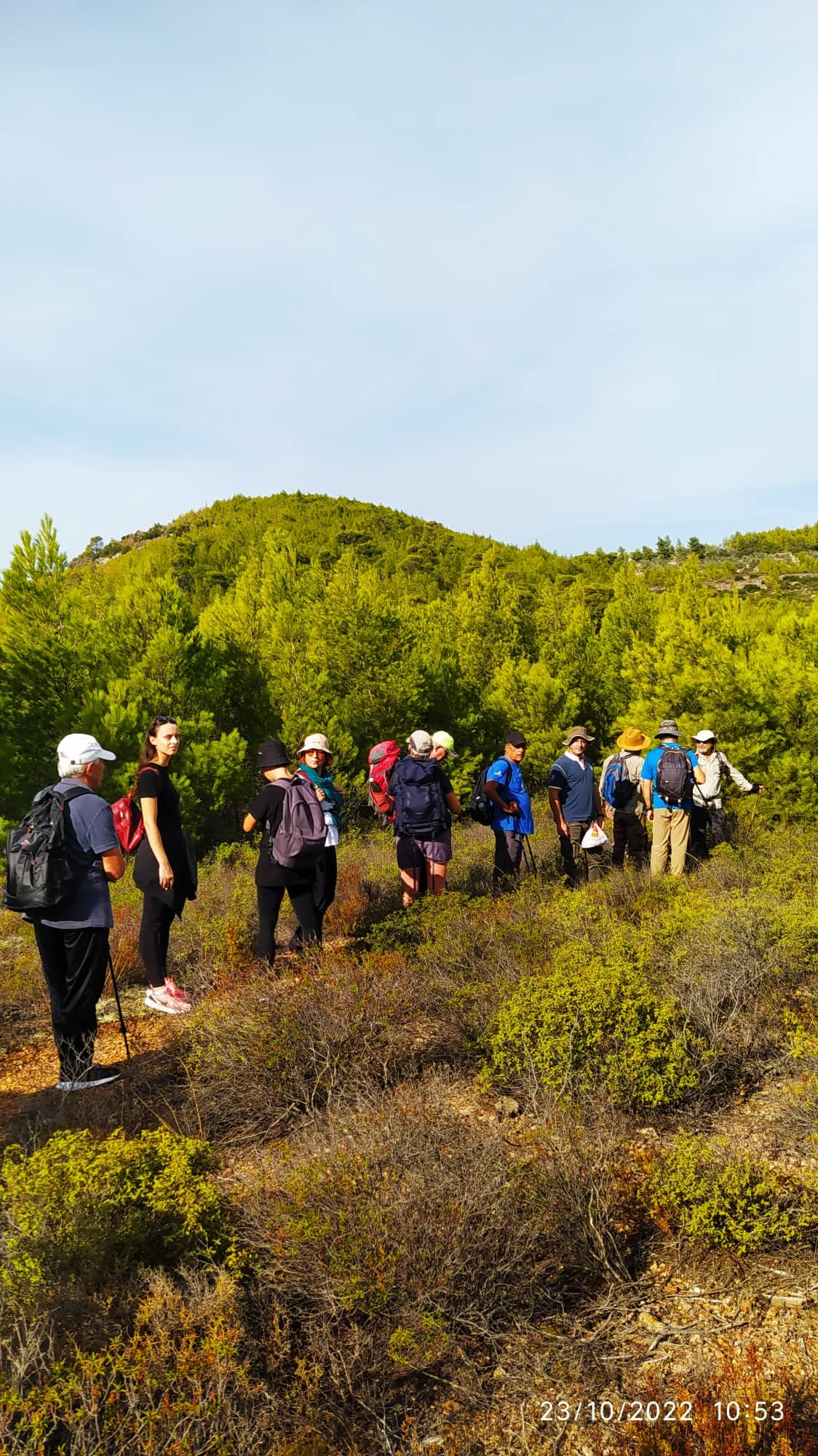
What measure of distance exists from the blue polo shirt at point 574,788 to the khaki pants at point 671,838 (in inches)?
27.1

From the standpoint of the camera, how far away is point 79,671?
1420 centimetres

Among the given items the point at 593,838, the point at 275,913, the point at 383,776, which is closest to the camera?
the point at 275,913

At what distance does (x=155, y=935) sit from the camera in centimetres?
444

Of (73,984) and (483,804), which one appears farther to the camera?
(483,804)

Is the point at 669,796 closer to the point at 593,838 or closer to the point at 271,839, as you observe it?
the point at 593,838

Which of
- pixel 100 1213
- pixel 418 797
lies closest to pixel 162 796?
pixel 418 797

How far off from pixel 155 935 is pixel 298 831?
100 cm

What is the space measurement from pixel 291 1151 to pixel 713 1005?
1991 millimetres

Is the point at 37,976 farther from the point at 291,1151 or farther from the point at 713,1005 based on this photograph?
the point at 713,1005

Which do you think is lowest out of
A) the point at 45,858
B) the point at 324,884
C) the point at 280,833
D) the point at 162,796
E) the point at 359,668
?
the point at 324,884

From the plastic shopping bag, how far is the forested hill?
5277mm

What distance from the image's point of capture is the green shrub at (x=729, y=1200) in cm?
232

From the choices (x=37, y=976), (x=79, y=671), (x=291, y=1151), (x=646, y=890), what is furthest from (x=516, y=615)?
(x=291, y=1151)

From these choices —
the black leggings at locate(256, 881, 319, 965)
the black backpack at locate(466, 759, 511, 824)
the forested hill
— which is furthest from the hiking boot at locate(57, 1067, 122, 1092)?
the forested hill
